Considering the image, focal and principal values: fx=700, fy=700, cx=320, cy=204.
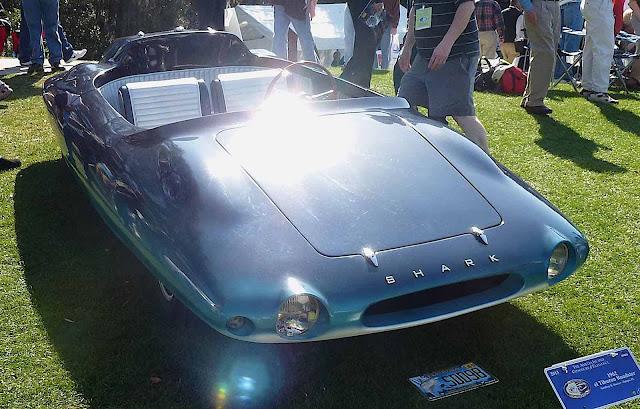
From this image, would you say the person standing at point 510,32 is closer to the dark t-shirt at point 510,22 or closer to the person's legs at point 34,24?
the dark t-shirt at point 510,22

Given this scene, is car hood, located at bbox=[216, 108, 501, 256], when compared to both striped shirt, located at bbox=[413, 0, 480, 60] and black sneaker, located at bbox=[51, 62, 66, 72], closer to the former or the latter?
striped shirt, located at bbox=[413, 0, 480, 60]

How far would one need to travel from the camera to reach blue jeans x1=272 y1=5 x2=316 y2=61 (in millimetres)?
7148

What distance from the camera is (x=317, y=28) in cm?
1384

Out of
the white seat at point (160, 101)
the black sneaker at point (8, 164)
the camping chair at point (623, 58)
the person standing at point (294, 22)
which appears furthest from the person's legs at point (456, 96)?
the camping chair at point (623, 58)

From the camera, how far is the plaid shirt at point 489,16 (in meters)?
9.28

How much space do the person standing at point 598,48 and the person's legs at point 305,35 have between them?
9.40 feet

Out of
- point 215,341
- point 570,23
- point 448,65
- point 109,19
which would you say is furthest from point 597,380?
point 109,19

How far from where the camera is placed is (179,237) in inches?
100

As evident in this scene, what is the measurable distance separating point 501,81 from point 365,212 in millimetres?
5698

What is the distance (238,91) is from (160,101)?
1.51 ft

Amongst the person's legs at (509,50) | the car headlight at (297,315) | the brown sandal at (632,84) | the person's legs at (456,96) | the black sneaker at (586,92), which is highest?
the person's legs at (456,96)

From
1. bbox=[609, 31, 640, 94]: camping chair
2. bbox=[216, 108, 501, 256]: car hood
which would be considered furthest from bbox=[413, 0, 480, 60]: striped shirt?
bbox=[609, 31, 640, 94]: camping chair

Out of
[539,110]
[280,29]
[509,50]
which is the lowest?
[539,110]

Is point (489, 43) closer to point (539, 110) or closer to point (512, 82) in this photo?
point (512, 82)
